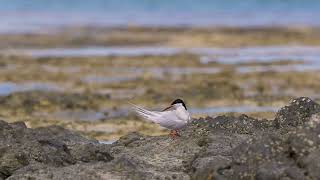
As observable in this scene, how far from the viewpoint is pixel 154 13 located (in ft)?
184

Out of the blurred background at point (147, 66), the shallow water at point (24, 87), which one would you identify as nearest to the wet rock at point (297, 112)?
the blurred background at point (147, 66)

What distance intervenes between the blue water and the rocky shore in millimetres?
31480

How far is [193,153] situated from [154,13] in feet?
151

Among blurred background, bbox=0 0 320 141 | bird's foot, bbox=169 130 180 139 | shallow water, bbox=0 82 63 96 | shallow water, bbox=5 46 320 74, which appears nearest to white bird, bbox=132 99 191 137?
bird's foot, bbox=169 130 180 139

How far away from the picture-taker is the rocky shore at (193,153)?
28.5 feet

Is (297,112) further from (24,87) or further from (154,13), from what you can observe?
(154,13)

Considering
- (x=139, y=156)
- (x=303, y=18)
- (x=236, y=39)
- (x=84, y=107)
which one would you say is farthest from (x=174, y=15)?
(x=139, y=156)

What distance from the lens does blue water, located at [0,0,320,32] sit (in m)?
46.0

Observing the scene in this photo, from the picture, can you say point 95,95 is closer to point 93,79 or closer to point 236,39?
point 93,79

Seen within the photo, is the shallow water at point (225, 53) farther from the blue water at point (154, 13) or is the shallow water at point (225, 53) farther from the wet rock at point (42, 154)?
the wet rock at point (42, 154)

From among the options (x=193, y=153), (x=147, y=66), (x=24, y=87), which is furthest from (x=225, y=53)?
(x=193, y=153)

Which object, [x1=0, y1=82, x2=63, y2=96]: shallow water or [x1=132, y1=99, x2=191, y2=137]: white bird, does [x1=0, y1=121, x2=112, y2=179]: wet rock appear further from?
[x1=0, y1=82, x2=63, y2=96]: shallow water

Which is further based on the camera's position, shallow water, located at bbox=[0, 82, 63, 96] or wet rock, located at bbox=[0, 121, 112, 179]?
shallow water, located at bbox=[0, 82, 63, 96]

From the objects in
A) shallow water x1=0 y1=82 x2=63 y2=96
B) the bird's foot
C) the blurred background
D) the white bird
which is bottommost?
shallow water x1=0 y1=82 x2=63 y2=96
